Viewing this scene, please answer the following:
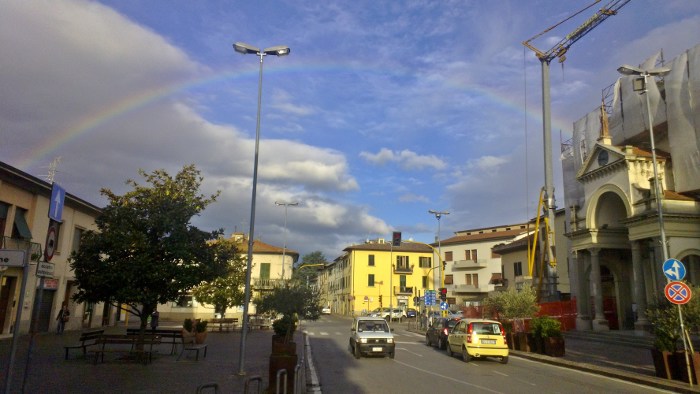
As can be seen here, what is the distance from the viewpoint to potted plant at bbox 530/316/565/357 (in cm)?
1989

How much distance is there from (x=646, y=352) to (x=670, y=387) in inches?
396

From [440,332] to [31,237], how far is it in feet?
62.8

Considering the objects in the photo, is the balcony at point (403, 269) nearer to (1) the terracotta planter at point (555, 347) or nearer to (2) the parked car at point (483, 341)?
(1) the terracotta planter at point (555, 347)

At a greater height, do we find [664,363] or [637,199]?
[637,199]

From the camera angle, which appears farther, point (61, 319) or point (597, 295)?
point (597, 295)

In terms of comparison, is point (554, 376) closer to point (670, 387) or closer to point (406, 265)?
point (670, 387)

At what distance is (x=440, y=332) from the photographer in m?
23.8

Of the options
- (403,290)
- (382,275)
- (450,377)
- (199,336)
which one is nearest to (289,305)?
(199,336)

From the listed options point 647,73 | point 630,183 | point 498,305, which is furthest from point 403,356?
point 630,183

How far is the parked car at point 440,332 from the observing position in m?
23.4

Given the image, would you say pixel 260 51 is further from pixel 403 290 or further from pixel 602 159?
pixel 403 290

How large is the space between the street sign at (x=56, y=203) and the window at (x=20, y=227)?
17.2 m

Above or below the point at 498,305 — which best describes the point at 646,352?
below

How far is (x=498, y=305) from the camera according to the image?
25.3 metres
